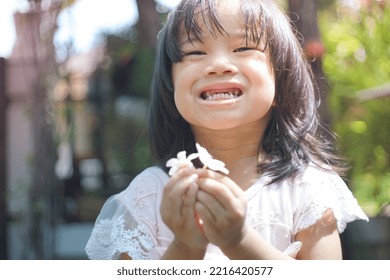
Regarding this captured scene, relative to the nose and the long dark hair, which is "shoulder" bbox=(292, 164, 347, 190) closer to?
the long dark hair

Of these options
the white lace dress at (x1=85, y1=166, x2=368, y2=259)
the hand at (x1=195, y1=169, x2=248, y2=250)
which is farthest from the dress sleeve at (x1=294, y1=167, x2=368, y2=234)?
the hand at (x1=195, y1=169, x2=248, y2=250)

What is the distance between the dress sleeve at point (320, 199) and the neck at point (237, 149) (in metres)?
0.05

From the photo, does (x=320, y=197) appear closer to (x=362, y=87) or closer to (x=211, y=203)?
(x=211, y=203)

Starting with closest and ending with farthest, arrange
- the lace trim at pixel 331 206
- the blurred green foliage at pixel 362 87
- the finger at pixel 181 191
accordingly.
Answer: the finger at pixel 181 191 < the lace trim at pixel 331 206 < the blurred green foliage at pixel 362 87

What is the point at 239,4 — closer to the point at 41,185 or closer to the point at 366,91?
the point at 366,91

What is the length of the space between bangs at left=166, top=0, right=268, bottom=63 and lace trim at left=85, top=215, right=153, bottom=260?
0.19 m

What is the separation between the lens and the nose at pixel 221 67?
672 mm

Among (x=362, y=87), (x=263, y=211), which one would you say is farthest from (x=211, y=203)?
(x=362, y=87)

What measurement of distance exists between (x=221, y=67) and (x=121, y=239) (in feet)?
0.68

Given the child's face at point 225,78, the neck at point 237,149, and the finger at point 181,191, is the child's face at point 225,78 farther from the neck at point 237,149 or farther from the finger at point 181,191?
the finger at point 181,191

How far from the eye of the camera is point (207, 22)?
68cm

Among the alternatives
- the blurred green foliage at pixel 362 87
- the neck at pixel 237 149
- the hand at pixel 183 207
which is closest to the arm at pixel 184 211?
the hand at pixel 183 207

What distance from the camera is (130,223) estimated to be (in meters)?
0.70
